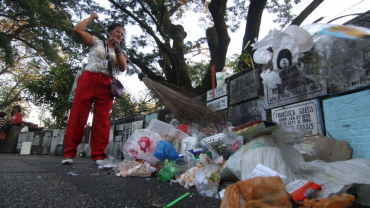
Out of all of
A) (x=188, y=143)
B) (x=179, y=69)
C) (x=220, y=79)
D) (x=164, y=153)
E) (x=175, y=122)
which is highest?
(x=179, y=69)

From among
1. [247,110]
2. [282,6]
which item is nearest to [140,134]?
[247,110]

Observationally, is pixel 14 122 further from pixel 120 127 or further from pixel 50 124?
pixel 50 124

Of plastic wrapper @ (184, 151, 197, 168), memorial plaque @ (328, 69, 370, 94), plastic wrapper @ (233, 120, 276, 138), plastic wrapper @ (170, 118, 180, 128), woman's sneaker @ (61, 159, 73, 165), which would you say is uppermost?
memorial plaque @ (328, 69, 370, 94)

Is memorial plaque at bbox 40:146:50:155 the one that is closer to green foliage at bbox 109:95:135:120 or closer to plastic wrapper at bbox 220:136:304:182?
green foliage at bbox 109:95:135:120

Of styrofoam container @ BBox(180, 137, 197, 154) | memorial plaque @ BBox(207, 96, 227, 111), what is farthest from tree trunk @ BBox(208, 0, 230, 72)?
styrofoam container @ BBox(180, 137, 197, 154)

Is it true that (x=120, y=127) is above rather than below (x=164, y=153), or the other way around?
above

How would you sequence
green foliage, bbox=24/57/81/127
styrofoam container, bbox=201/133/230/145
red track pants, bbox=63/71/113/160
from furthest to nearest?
green foliage, bbox=24/57/81/127 < red track pants, bbox=63/71/113/160 < styrofoam container, bbox=201/133/230/145

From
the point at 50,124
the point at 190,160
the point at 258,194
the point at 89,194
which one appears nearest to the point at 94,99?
the point at 190,160

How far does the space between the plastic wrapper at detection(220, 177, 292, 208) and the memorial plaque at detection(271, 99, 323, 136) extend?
1.02 m

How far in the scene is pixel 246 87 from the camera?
2.67 metres

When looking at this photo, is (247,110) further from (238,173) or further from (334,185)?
(334,185)

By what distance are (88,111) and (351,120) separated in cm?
250

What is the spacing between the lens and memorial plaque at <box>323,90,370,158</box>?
161 centimetres

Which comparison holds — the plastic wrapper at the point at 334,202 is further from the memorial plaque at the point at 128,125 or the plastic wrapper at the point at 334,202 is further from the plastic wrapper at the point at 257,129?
the memorial plaque at the point at 128,125
